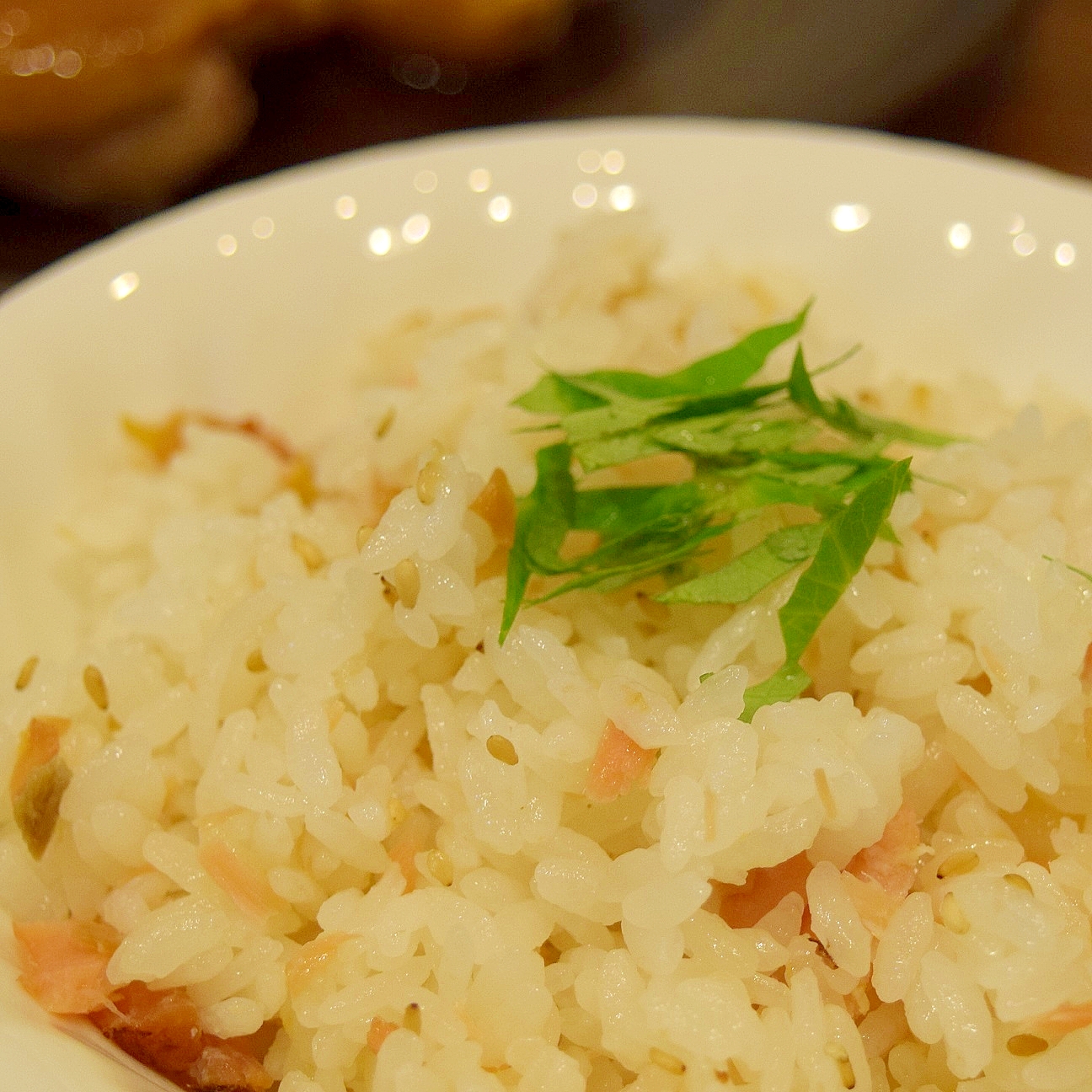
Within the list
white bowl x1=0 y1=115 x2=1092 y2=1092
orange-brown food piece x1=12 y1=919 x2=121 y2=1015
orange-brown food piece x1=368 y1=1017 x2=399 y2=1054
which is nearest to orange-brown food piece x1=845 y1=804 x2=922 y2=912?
orange-brown food piece x1=368 y1=1017 x2=399 y2=1054

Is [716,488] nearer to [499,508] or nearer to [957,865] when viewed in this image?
[499,508]

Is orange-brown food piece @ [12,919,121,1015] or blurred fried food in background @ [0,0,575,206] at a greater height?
blurred fried food in background @ [0,0,575,206]

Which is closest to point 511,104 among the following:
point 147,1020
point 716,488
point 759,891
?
point 716,488

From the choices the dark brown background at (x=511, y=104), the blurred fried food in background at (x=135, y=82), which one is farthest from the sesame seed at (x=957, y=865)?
the blurred fried food in background at (x=135, y=82)

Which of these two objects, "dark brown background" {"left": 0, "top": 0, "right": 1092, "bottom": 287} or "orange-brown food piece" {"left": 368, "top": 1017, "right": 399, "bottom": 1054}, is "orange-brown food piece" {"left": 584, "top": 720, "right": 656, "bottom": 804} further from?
"dark brown background" {"left": 0, "top": 0, "right": 1092, "bottom": 287}

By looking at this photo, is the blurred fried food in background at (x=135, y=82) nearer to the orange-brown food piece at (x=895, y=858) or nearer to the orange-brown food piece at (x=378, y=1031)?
the orange-brown food piece at (x=378, y=1031)

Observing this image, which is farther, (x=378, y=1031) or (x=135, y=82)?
(x=135, y=82)
